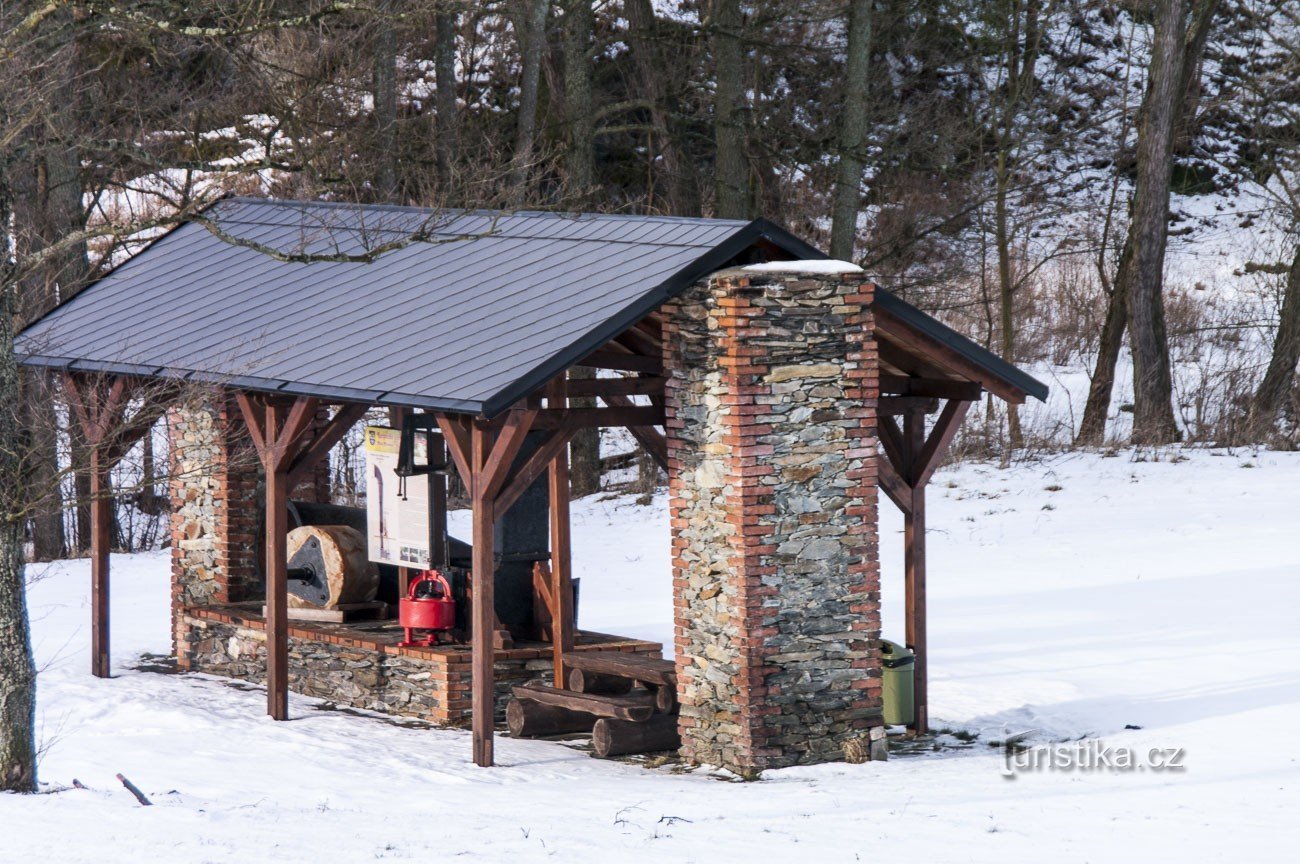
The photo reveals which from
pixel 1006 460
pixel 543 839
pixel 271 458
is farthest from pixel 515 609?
pixel 1006 460

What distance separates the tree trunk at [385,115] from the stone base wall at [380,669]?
345 inches

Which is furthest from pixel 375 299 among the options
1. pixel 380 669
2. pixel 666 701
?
pixel 666 701

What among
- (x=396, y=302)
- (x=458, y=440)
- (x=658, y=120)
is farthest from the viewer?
(x=658, y=120)

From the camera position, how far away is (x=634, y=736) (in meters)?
11.4

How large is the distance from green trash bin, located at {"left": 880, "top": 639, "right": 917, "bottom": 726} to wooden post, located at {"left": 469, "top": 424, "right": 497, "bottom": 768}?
293 cm

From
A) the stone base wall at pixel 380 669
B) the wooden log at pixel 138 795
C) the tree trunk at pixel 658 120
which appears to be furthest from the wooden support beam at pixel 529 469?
the tree trunk at pixel 658 120

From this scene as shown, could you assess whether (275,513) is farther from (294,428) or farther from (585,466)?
(585,466)

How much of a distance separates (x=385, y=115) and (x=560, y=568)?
36.5ft

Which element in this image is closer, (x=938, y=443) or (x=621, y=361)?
(x=621, y=361)

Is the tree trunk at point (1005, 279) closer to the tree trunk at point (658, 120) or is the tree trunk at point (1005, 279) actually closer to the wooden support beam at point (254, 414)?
the tree trunk at point (658, 120)

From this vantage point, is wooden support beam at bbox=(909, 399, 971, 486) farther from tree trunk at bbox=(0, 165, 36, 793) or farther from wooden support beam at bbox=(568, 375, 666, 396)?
tree trunk at bbox=(0, 165, 36, 793)

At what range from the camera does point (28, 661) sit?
977 centimetres

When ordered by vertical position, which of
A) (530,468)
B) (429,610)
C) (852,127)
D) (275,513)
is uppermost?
(852,127)

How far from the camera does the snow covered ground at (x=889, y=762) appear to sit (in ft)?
27.7
